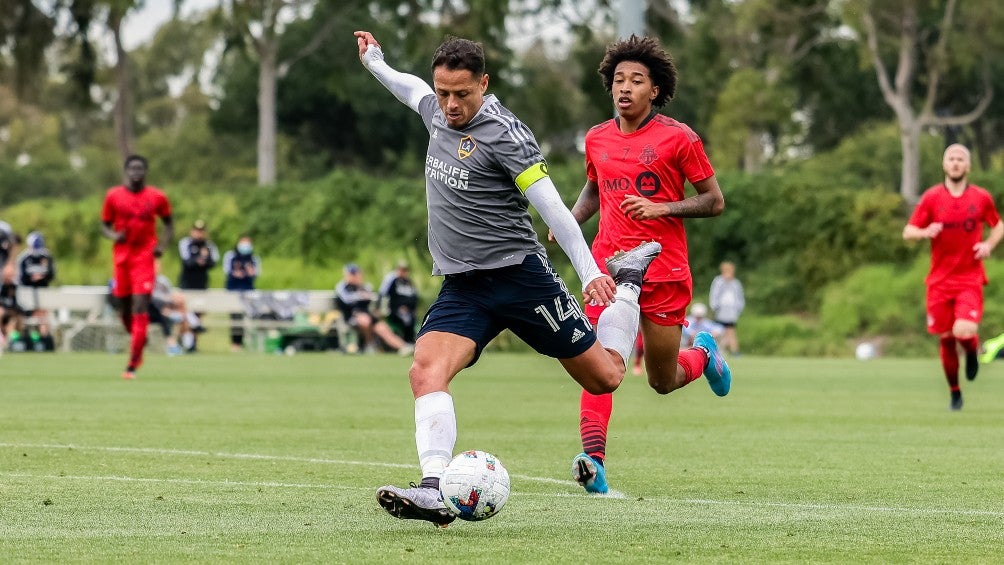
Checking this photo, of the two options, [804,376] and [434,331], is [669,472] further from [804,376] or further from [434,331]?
[804,376]

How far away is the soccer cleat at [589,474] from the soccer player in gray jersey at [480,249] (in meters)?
0.99

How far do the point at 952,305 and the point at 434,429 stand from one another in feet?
31.0

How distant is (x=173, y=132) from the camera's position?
254 feet

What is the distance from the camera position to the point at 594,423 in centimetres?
902

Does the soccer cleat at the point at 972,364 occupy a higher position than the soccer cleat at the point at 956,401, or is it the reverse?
the soccer cleat at the point at 972,364

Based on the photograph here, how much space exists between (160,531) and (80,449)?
4234 millimetres

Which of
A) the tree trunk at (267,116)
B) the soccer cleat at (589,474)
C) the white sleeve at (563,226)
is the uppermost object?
the tree trunk at (267,116)

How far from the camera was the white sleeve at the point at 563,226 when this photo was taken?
7.41 metres

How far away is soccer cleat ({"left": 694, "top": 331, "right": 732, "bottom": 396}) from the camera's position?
10336 mm

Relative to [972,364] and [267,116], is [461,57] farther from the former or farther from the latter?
[267,116]

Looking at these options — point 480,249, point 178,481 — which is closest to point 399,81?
point 480,249

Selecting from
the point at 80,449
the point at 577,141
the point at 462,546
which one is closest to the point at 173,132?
the point at 577,141

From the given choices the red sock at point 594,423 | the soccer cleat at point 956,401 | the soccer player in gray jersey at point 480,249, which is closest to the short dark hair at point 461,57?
the soccer player in gray jersey at point 480,249

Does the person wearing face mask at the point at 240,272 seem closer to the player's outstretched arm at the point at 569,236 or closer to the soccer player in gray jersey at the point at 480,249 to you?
the soccer player in gray jersey at the point at 480,249
